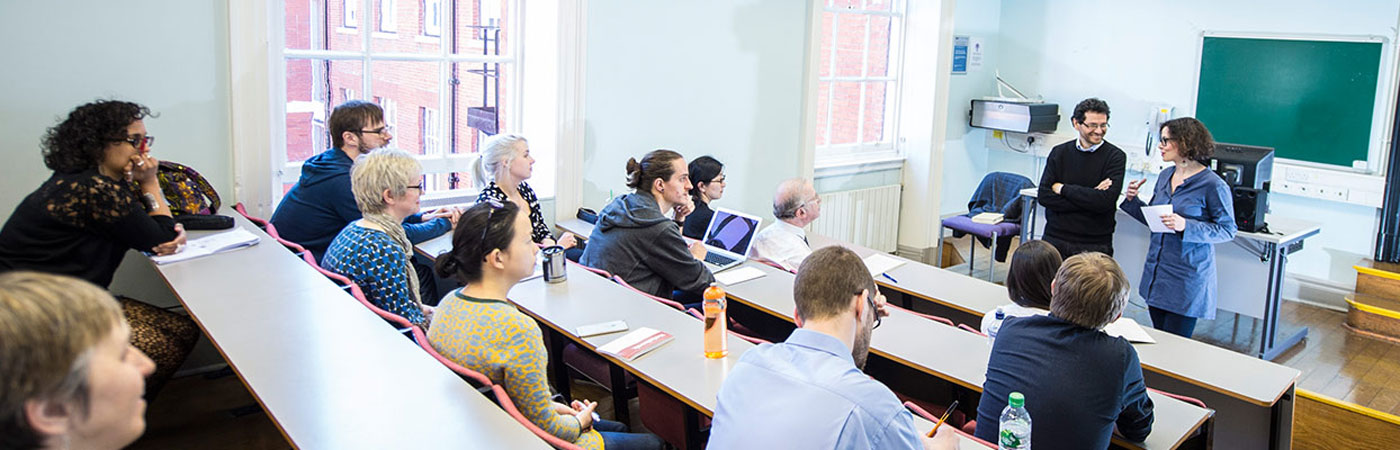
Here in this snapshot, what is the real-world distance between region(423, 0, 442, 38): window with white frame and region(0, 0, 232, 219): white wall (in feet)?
3.46

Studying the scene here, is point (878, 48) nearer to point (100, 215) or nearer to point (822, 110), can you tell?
point (822, 110)

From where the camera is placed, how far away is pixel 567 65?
5301mm

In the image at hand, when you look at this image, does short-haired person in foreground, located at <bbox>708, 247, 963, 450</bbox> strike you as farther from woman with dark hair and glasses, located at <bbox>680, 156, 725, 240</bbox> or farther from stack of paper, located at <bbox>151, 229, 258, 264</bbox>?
woman with dark hair and glasses, located at <bbox>680, 156, 725, 240</bbox>

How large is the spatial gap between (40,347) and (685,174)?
10.9ft

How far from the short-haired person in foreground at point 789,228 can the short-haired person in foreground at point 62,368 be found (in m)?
3.55

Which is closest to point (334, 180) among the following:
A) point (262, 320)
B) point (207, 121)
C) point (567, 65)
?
point (207, 121)

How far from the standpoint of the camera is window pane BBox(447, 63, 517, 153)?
17.3 ft

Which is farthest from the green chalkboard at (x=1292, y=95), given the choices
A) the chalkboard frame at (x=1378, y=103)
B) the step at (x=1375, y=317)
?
the step at (x=1375, y=317)

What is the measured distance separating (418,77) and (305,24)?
2.10ft

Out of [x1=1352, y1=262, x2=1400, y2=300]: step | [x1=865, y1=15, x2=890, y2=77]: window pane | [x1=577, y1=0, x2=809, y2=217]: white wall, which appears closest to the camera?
[x1=577, y1=0, x2=809, y2=217]: white wall

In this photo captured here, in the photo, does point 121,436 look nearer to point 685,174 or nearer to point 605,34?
point 685,174

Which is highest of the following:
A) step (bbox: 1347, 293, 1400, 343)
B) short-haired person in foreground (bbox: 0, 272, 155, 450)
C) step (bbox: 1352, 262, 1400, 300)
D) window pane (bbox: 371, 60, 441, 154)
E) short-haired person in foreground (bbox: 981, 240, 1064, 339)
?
window pane (bbox: 371, 60, 441, 154)

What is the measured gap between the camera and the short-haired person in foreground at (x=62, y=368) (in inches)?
39.8

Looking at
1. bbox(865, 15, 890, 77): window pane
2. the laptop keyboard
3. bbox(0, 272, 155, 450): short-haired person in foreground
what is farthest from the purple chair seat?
bbox(0, 272, 155, 450): short-haired person in foreground
